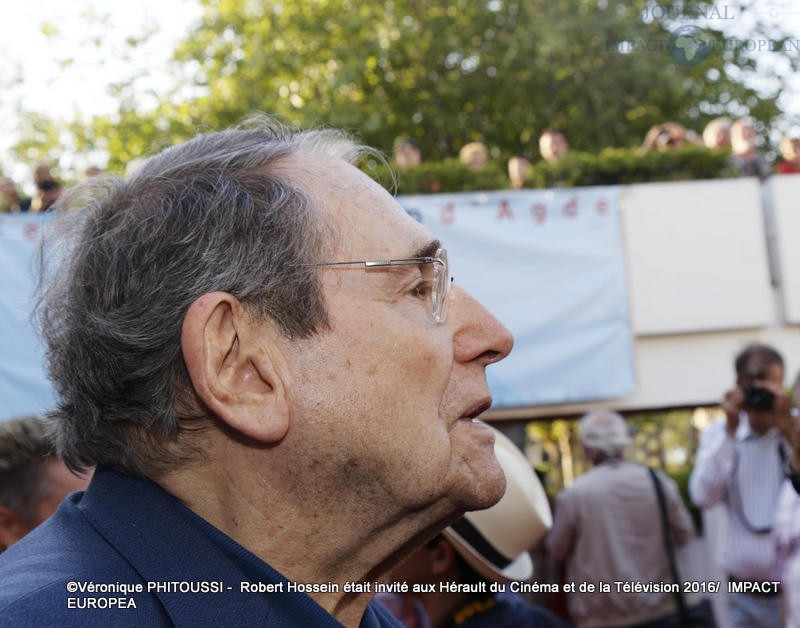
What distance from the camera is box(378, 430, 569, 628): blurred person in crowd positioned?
2711mm

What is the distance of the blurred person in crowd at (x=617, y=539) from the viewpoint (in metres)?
4.91

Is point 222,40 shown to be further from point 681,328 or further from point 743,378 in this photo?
point 743,378

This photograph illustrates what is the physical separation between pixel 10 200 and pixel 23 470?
4.61 meters

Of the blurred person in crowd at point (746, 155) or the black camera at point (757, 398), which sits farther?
the blurred person in crowd at point (746, 155)

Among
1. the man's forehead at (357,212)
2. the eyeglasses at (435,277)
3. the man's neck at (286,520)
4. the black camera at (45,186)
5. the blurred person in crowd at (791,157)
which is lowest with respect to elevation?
the man's neck at (286,520)

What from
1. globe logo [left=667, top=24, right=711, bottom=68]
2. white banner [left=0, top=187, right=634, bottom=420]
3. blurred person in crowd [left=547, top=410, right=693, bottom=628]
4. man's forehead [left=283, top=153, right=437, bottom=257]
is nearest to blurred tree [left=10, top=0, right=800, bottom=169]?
white banner [left=0, top=187, right=634, bottom=420]

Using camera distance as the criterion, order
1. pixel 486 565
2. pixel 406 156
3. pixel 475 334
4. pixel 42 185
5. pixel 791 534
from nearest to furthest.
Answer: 1. pixel 475 334
2. pixel 486 565
3. pixel 791 534
4. pixel 42 185
5. pixel 406 156

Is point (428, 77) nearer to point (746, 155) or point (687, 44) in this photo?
point (746, 155)

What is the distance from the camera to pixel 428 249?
157cm

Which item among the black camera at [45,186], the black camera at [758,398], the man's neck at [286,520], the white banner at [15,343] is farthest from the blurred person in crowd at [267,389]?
the black camera at [45,186]

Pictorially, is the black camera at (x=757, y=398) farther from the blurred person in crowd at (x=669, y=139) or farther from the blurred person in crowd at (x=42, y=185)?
the blurred person in crowd at (x=42, y=185)

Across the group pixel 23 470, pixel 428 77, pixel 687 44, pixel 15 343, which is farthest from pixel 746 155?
pixel 428 77

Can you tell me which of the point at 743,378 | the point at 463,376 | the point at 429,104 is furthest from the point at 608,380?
the point at 429,104

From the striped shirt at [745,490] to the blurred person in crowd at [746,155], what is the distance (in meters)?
2.67
